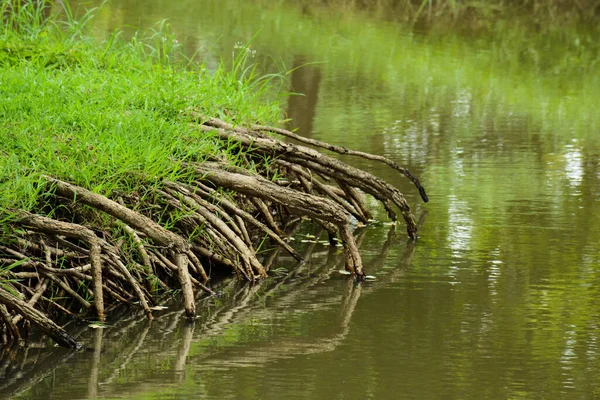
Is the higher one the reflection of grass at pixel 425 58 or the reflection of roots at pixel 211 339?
the reflection of roots at pixel 211 339

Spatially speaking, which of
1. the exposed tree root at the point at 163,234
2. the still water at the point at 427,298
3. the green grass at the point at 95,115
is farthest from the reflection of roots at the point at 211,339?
the green grass at the point at 95,115

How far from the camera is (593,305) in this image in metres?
6.51

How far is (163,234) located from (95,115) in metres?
1.58

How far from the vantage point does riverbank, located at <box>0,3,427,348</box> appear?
6.09 m

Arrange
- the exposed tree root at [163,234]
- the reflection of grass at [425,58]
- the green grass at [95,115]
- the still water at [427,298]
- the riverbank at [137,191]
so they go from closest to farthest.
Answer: the still water at [427,298], the exposed tree root at [163,234], the riverbank at [137,191], the green grass at [95,115], the reflection of grass at [425,58]

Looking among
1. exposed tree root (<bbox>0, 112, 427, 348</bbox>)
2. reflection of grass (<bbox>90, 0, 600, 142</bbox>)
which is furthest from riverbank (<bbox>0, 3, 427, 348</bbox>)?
reflection of grass (<bbox>90, 0, 600, 142</bbox>)

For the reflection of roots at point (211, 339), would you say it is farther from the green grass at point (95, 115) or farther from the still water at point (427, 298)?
the green grass at point (95, 115)

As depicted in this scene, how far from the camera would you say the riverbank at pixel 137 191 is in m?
6.09

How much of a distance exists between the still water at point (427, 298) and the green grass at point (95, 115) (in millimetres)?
691

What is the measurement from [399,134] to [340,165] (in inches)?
171

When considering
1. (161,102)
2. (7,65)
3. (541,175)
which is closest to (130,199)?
(161,102)

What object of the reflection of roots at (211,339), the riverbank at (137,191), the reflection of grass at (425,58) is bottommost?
the reflection of grass at (425,58)

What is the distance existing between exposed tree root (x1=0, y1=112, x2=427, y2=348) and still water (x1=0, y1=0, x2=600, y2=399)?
7.3 inches

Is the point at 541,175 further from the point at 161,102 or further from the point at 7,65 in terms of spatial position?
the point at 7,65
